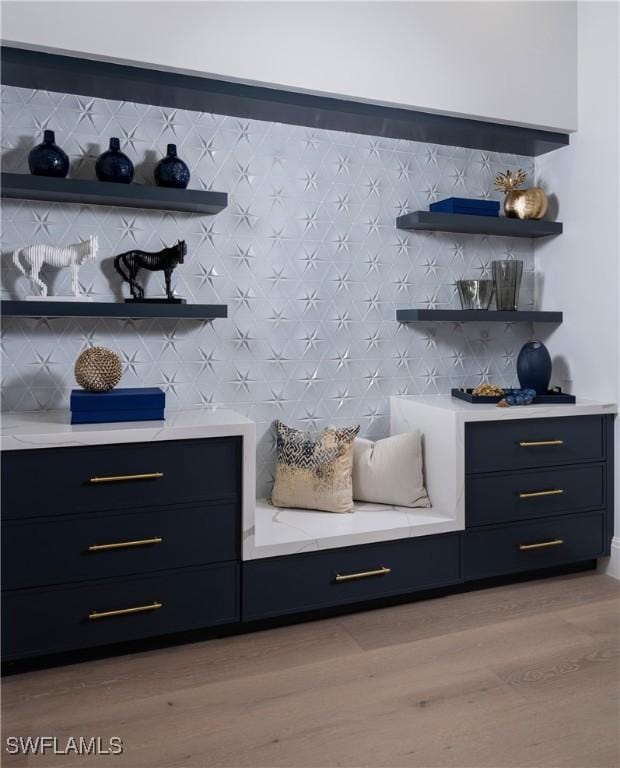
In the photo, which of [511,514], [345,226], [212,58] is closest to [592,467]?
[511,514]

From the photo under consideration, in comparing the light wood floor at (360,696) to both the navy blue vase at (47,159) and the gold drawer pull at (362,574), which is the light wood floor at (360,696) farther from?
the navy blue vase at (47,159)

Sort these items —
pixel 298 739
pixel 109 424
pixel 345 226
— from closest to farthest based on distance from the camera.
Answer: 1. pixel 298 739
2. pixel 109 424
3. pixel 345 226

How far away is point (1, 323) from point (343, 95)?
160 cm

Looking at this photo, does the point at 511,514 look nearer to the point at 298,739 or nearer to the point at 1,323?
the point at 298,739

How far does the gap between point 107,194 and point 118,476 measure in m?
1.04

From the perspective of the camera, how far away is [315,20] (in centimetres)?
260

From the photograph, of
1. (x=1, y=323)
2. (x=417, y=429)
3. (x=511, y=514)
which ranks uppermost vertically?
(x=1, y=323)

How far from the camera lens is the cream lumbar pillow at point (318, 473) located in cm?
269

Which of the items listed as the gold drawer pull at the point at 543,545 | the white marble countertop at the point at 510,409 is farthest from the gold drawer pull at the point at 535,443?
the gold drawer pull at the point at 543,545

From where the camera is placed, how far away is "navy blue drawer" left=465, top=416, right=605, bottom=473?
2689 millimetres

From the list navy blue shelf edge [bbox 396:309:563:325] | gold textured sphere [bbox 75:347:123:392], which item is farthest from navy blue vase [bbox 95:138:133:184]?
navy blue shelf edge [bbox 396:309:563:325]

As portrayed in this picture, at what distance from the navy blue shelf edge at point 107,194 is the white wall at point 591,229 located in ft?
5.55

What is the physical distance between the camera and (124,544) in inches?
84.7
